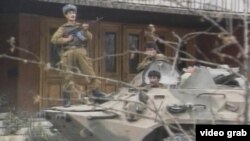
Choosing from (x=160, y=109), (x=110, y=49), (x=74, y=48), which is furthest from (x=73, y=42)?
(x=110, y=49)

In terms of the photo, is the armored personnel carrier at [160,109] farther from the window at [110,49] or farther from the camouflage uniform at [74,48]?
the window at [110,49]

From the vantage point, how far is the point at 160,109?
24.4 feet

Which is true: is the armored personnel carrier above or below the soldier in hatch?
below

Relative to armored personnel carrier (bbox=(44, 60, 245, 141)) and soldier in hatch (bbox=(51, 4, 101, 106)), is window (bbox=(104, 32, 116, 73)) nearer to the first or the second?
soldier in hatch (bbox=(51, 4, 101, 106))

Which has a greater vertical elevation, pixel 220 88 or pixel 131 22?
pixel 131 22

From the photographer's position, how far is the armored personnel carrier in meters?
7.60

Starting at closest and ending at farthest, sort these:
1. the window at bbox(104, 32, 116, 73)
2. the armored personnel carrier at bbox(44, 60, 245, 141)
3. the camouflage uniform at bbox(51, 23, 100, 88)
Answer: the armored personnel carrier at bbox(44, 60, 245, 141) → the camouflage uniform at bbox(51, 23, 100, 88) → the window at bbox(104, 32, 116, 73)

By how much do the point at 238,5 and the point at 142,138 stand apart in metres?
9.65

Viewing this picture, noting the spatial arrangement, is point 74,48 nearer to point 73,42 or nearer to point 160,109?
point 73,42

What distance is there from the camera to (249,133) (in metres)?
3.63

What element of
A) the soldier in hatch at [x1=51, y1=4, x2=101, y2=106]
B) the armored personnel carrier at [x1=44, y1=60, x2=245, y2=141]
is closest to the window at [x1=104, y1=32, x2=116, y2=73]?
the soldier in hatch at [x1=51, y1=4, x2=101, y2=106]

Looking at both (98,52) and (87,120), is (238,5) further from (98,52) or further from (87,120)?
(87,120)

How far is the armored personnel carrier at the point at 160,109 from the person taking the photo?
760 cm

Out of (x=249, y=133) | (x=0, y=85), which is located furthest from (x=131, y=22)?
(x=249, y=133)
